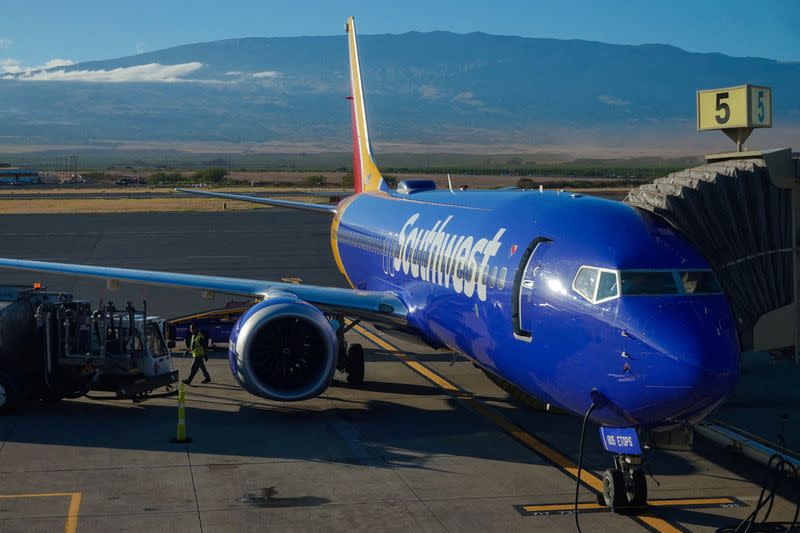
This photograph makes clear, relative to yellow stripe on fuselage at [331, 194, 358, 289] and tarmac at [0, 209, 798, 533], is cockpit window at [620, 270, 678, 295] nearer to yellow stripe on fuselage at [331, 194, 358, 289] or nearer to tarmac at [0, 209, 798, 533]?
tarmac at [0, 209, 798, 533]

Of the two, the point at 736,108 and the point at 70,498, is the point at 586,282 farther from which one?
the point at 70,498

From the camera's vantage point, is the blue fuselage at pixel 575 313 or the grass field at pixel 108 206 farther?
the grass field at pixel 108 206

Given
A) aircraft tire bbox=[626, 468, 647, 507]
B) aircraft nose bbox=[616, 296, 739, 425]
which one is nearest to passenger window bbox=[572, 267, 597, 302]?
aircraft nose bbox=[616, 296, 739, 425]

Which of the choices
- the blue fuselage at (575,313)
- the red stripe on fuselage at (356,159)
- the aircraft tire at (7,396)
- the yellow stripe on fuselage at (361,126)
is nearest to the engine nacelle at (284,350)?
the blue fuselage at (575,313)

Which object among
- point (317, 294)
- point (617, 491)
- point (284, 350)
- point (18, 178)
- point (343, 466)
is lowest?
point (343, 466)

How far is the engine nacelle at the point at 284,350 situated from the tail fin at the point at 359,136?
12.2 meters

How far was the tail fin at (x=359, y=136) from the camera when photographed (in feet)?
108

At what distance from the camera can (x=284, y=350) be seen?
65.5ft

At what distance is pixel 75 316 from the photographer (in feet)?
67.2

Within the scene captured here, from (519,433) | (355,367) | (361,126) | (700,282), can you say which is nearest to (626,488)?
(700,282)

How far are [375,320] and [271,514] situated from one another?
344 inches

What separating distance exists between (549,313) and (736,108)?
5.17 meters

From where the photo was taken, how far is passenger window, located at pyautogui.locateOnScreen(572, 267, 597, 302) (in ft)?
44.1

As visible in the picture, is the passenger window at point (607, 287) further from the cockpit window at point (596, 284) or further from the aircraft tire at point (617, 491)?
the aircraft tire at point (617, 491)
